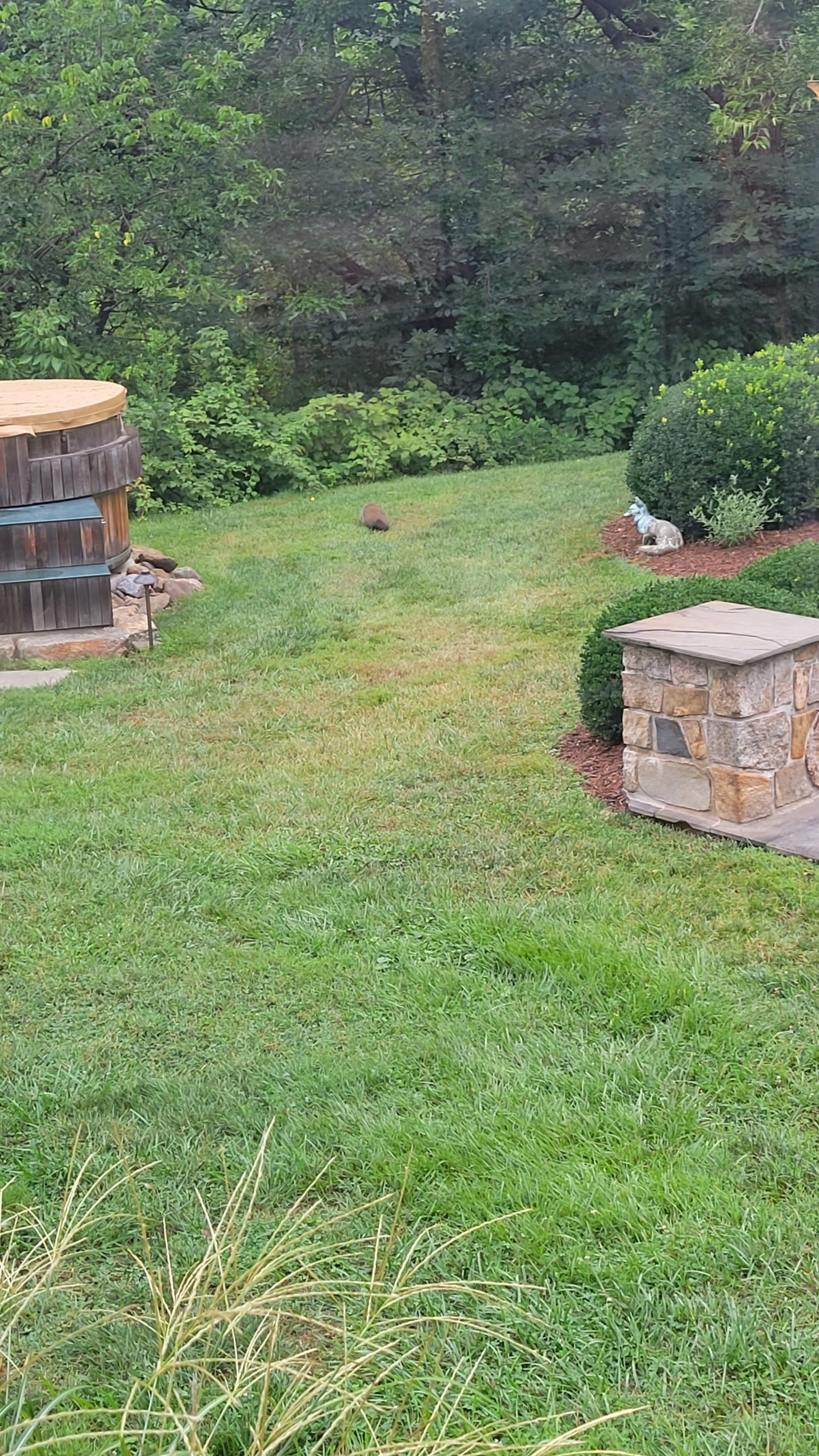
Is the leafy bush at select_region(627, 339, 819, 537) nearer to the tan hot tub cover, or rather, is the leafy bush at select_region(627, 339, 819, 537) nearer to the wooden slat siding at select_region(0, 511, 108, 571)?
the tan hot tub cover

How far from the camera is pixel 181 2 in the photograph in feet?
47.7

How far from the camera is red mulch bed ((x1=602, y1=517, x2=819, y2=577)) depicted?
7543mm

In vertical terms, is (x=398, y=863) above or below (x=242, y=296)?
below

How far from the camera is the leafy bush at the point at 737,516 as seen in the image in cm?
781

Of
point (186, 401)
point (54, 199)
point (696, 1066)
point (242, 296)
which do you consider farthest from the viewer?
point (242, 296)

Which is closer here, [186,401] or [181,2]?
[186,401]

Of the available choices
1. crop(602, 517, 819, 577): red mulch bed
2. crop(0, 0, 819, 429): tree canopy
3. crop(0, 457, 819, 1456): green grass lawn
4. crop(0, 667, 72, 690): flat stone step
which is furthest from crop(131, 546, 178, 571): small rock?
crop(0, 0, 819, 429): tree canopy

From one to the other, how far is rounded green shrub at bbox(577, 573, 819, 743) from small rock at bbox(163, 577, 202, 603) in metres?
3.64

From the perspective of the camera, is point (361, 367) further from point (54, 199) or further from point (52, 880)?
point (52, 880)

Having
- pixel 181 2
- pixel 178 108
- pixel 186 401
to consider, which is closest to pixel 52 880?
pixel 186 401

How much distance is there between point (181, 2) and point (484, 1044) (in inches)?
582

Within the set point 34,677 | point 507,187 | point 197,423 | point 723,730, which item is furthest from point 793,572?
point 507,187

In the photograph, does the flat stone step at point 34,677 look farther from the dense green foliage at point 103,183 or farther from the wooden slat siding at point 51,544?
the dense green foliage at point 103,183

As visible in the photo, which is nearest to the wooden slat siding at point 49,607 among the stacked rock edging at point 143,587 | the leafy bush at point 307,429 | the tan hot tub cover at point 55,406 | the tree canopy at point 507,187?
the stacked rock edging at point 143,587
